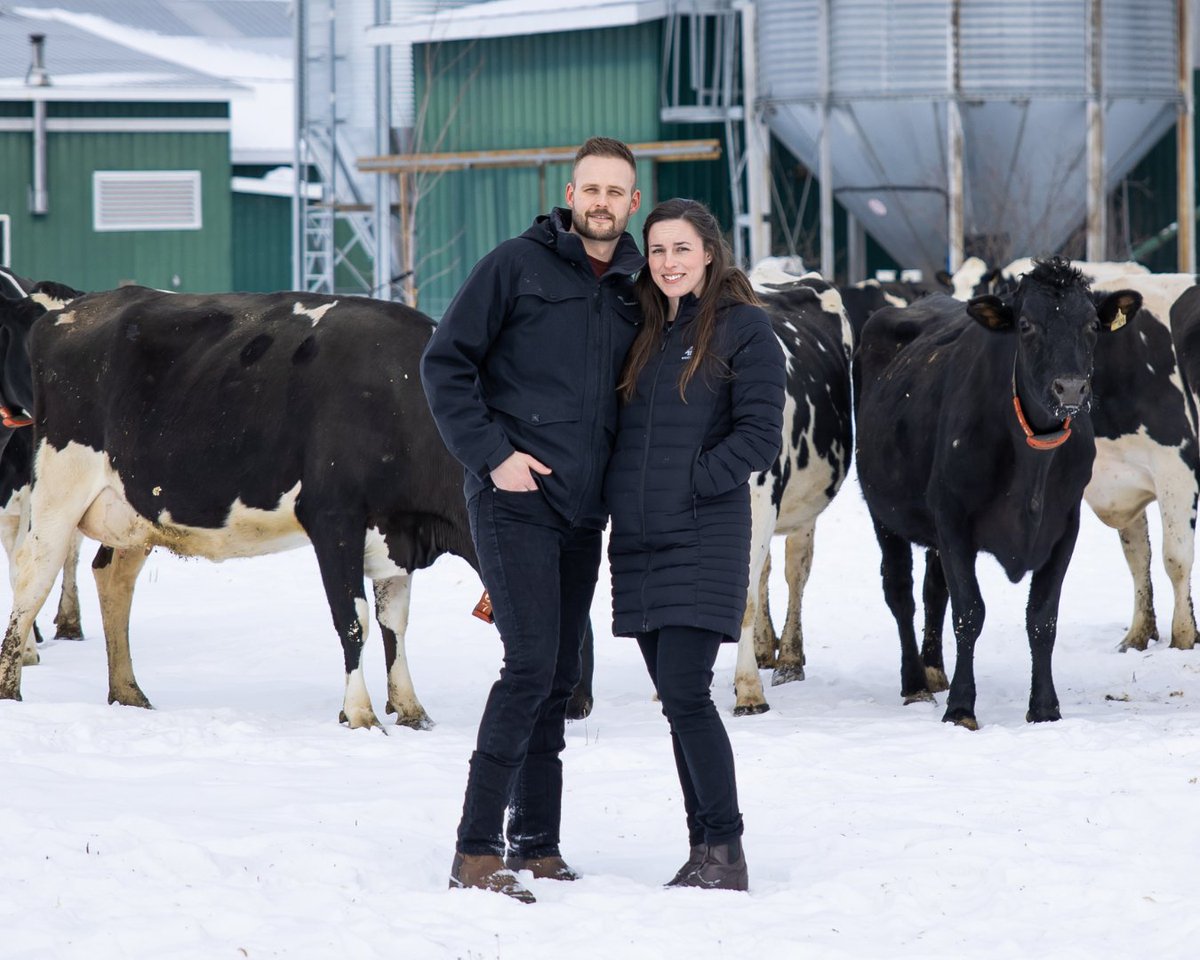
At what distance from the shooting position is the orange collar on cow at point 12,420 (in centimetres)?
1091

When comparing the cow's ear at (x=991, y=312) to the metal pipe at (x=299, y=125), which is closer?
the cow's ear at (x=991, y=312)

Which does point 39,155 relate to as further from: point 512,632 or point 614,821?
point 512,632

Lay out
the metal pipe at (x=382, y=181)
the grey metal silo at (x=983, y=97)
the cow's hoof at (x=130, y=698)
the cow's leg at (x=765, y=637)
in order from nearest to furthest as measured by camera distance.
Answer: the cow's hoof at (x=130, y=698) < the cow's leg at (x=765, y=637) < the grey metal silo at (x=983, y=97) < the metal pipe at (x=382, y=181)

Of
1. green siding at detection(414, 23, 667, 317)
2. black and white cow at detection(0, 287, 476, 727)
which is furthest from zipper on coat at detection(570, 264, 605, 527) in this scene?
green siding at detection(414, 23, 667, 317)

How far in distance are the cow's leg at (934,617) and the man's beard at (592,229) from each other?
4.87 metres

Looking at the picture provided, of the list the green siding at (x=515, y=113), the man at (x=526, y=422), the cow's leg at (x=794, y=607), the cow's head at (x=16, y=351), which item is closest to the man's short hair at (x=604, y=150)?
the man at (x=526, y=422)

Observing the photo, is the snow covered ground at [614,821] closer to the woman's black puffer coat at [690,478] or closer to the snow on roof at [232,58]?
the woman's black puffer coat at [690,478]

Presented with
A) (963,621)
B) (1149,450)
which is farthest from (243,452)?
(1149,450)

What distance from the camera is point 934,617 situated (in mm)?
10039

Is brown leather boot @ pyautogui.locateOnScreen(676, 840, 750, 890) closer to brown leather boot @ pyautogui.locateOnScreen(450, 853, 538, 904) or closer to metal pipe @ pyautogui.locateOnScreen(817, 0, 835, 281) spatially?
brown leather boot @ pyautogui.locateOnScreen(450, 853, 538, 904)

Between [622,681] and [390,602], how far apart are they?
1760 millimetres

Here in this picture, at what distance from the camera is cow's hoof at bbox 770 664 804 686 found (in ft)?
33.7

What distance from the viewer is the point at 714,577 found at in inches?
214

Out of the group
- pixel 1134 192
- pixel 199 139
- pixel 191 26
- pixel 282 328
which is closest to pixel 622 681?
pixel 282 328
